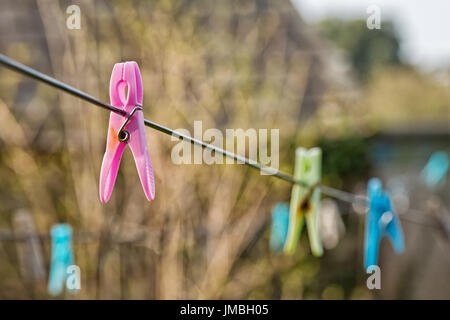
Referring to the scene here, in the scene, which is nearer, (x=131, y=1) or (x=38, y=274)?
(x=38, y=274)

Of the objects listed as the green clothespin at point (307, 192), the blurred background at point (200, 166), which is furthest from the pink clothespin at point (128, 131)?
the blurred background at point (200, 166)

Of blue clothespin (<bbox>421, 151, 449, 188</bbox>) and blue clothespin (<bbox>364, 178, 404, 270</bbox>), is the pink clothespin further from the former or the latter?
blue clothespin (<bbox>421, 151, 449, 188</bbox>)

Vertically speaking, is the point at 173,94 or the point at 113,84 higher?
the point at 173,94

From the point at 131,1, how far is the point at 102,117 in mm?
508

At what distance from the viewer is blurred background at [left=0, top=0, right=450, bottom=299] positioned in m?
2.24

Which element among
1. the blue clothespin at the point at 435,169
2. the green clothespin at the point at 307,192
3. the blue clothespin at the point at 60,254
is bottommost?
the blue clothespin at the point at 60,254

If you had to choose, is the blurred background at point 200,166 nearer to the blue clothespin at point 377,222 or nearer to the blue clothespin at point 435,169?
the blue clothespin at point 435,169

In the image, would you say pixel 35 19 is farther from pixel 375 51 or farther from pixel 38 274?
pixel 375 51

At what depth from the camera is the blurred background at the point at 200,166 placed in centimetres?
224

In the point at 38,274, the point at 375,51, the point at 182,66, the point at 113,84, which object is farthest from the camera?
the point at 375,51

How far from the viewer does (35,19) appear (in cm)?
285

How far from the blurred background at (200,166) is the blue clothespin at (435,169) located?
2 cm

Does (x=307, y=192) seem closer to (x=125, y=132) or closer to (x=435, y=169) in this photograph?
(x=125, y=132)
